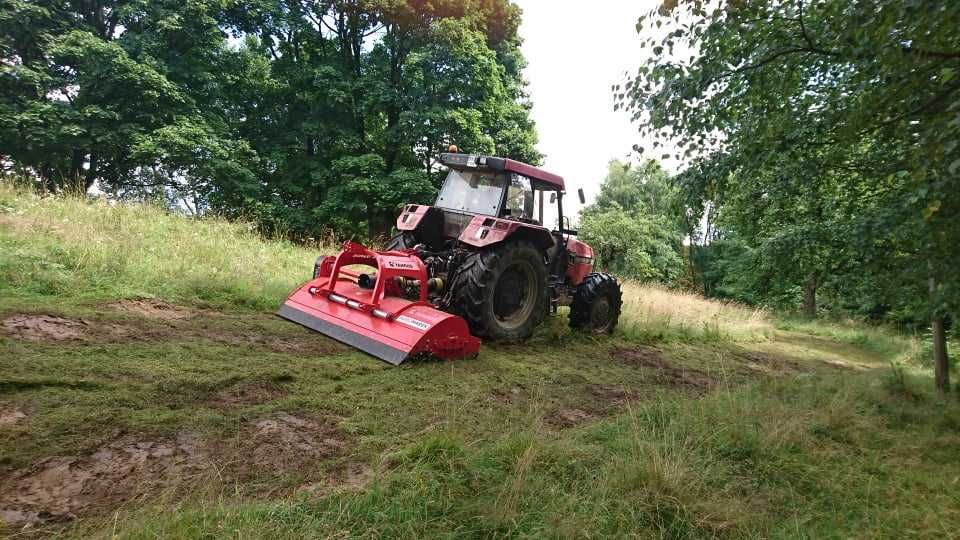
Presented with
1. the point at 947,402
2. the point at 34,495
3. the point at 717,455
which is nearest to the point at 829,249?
the point at 947,402

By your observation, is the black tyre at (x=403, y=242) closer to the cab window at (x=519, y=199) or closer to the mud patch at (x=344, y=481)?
the cab window at (x=519, y=199)

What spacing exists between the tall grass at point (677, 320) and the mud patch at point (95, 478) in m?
6.49

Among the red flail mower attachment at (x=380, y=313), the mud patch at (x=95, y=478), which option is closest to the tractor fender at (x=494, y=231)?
the red flail mower attachment at (x=380, y=313)

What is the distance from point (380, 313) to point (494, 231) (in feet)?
5.16

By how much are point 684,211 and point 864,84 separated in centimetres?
180

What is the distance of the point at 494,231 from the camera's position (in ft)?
17.9

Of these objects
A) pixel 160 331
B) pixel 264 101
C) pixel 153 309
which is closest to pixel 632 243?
pixel 264 101

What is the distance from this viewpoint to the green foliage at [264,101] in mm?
11938

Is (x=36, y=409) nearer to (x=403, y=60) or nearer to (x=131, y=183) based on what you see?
(x=131, y=183)

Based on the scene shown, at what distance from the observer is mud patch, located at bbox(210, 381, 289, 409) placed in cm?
293

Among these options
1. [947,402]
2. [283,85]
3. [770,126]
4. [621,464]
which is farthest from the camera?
[283,85]

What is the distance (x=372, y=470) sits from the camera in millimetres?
2328

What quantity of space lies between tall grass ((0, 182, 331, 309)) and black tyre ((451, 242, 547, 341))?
7.57 feet

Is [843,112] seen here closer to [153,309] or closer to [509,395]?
[509,395]
